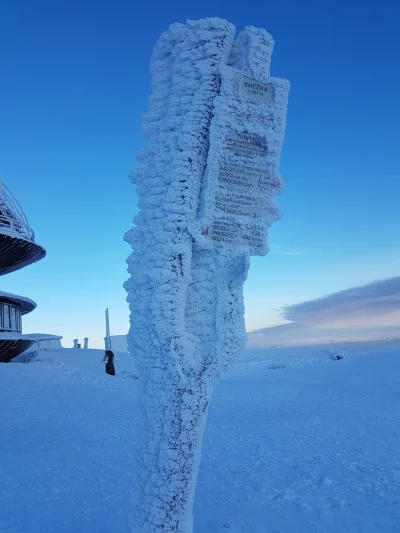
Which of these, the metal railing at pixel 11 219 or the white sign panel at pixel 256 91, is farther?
the metal railing at pixel 11 219

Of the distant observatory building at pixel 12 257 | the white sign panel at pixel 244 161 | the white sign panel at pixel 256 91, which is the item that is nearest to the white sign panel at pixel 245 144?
the white sign panel at pixel 244 161

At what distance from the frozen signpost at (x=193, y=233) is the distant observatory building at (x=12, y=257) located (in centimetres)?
1611

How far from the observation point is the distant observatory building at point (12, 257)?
20.1 meters

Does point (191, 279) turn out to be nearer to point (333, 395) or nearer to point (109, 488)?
point (109, 488)

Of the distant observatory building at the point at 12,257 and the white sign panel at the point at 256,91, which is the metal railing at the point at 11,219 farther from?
the white sign panel at the point at 256,91

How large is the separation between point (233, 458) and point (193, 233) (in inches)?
241

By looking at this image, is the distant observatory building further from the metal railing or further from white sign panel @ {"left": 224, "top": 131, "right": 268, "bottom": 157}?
white sign panel @ {"left": 224, "top": 131, "right": 268, "bottom": 157}

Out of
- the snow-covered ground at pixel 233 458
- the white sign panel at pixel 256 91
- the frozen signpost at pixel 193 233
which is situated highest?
the white sign panel at pixel 256 91

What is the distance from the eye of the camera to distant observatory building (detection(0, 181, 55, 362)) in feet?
65.9

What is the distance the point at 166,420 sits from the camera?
15.8 feet

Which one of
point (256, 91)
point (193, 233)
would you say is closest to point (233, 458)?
point (193, 233)

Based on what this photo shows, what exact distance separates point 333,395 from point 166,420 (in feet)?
42.1

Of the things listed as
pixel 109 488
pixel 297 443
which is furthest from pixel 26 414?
pixel 297 443

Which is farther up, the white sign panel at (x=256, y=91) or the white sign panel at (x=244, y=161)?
the white sign panel at (x=256, y=91)
